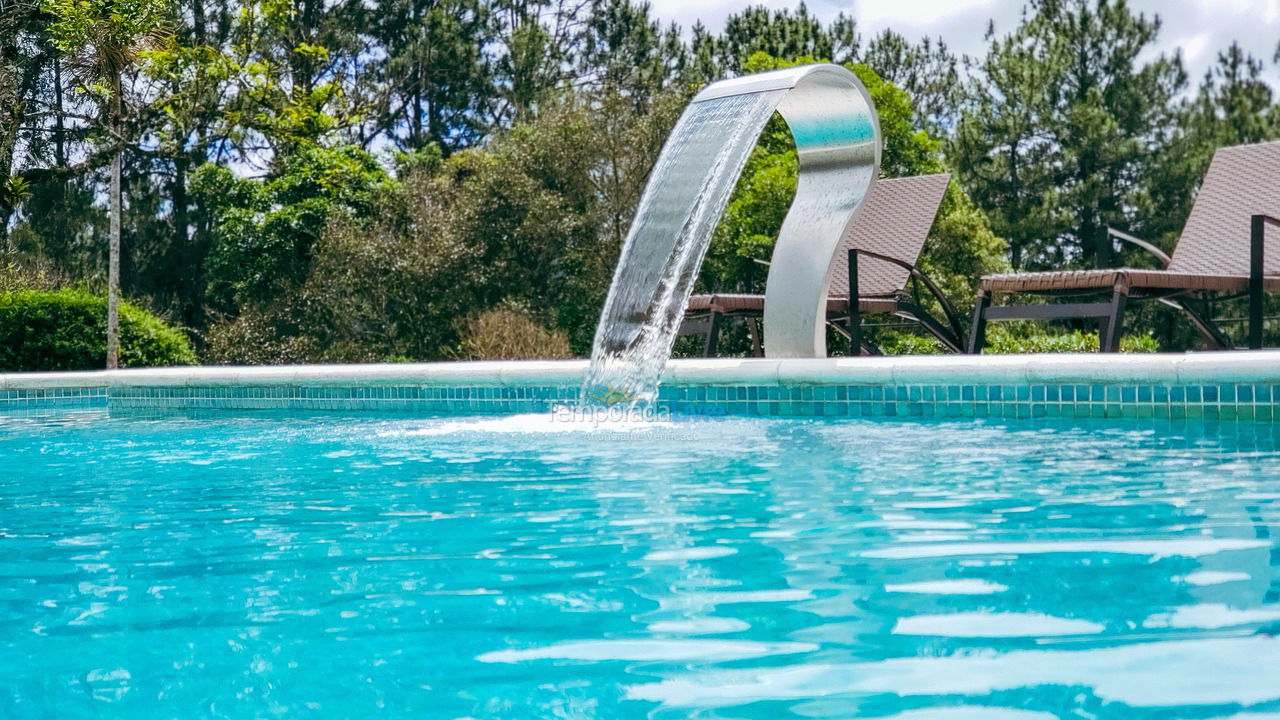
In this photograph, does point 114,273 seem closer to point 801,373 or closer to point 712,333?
point 712,333

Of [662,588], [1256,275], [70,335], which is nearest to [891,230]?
[1256,275]

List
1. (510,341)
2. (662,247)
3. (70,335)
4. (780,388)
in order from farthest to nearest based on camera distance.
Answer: (510,341) < (70,335) < (662,247) < (780,388)

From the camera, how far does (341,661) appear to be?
186 cm

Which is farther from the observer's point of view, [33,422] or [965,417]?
[33,422]

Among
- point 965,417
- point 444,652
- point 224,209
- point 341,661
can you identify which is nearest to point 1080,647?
point 444,652

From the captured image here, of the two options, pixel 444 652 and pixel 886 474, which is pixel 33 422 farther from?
pixel 444 652

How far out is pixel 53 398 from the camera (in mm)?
9703

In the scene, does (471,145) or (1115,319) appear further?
(471,145)

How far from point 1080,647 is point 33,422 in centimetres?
789

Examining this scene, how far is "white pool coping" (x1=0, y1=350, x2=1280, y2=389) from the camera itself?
5445 millimetres

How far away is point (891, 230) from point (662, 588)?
885 cm

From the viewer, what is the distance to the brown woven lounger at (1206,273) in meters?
7.41

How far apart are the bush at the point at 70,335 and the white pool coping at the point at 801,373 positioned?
7.15 ft

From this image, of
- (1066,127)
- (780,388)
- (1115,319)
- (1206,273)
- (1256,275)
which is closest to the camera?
(780,388)
